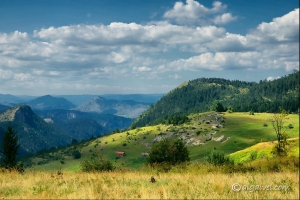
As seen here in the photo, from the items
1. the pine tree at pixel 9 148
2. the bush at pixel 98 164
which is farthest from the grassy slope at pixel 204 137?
the bush at pixel 98 164

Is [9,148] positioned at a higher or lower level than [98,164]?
lower

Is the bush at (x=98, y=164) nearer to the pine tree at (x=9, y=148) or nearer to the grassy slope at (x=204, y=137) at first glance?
the pine tree at (x=9, y=148)

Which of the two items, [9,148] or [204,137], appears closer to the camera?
[9,148]

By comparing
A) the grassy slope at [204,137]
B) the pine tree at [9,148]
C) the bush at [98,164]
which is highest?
the bush at [98,164]

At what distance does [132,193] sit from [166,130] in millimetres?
174574

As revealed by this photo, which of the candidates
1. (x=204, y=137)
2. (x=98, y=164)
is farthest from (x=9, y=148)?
(x=204, y=137)

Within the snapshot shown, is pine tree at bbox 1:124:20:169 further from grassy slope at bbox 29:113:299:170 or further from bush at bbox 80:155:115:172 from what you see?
bush at bbox 80:155:115:172

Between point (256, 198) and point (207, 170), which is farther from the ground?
point (256, 198)

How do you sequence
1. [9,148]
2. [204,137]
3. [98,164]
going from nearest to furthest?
[98,164] → [9,148] → [204,137]

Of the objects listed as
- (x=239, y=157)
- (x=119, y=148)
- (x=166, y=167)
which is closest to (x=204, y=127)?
(x=119, y=148)

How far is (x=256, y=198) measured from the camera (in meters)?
8.36

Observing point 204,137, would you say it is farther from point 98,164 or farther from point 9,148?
point 98,164

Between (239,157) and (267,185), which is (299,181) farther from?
A: (239,157)

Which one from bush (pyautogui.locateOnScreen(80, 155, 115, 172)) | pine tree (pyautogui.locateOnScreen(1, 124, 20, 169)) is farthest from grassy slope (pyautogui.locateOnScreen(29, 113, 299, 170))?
bush (pyautogui.locateOnScreen(80, 155, 115, 172))
